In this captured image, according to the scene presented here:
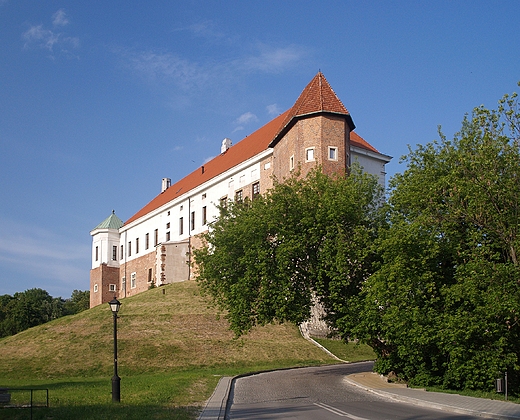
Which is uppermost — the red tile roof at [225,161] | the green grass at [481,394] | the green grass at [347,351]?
the red tile roof at [225,161]

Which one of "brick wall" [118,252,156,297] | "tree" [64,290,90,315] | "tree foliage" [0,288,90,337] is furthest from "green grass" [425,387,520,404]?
"tree" [64,290,90,315]

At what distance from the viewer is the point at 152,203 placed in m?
76.3

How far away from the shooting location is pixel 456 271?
885 inches

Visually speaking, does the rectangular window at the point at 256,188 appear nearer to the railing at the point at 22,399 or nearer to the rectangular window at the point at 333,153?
the rectangular window at the point at 333,153

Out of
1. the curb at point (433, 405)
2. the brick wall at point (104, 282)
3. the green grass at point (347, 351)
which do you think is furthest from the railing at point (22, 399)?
the brick wall at point (104, 282)

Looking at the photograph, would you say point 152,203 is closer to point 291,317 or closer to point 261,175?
point 261,175

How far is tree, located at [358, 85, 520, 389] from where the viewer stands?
20641 mm

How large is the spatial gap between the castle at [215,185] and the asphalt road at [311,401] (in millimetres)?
10411

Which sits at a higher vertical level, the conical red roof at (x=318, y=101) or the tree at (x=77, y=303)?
the conical red roof at (x=318, y=101)

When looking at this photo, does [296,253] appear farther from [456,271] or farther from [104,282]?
[104,282]

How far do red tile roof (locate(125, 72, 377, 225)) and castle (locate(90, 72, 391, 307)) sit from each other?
0.07 meters

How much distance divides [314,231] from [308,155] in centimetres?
1646

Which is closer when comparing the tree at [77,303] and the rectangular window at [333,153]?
the rectangular window at [333,153]

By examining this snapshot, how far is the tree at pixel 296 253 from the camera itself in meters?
25.8
